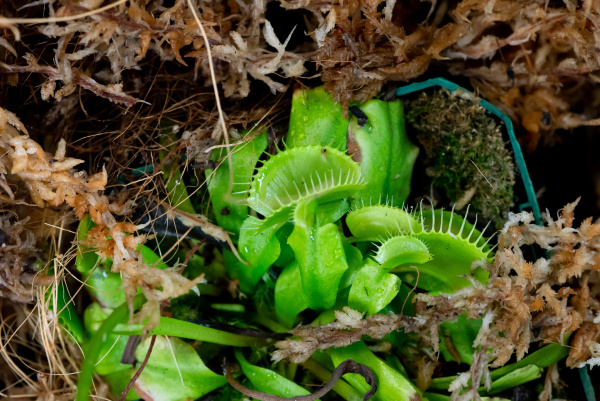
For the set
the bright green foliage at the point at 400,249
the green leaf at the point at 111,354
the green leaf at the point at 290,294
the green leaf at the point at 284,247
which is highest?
the bright green foliage at the point at 400,249

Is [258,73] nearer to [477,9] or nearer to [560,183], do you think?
[477,9]

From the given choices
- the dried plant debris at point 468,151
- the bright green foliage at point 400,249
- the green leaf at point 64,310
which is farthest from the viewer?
the dried plant debris at point 468,151

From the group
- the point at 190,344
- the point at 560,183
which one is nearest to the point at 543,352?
the point at 560,183

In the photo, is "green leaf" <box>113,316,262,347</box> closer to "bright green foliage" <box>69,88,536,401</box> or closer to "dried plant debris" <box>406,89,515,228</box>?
"bright green foliage" <box>69,88,536,401</box>

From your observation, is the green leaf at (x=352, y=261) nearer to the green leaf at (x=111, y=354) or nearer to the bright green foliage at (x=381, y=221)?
the bright green foliage at (x=381, y=221)

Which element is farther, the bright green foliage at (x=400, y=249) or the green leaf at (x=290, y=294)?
the green leaf at (x=290, y=294)

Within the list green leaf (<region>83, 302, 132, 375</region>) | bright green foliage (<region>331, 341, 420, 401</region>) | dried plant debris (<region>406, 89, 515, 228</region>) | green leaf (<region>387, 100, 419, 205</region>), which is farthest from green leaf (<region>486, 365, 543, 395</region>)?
green leaf (<region>83, 302, 132, 375</region>)

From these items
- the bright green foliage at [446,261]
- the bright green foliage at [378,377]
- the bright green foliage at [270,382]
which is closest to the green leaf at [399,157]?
the bright green foliage at [446,261]

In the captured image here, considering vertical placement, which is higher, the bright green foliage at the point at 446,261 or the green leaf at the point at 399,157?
the green leaf at the point at 399,157
